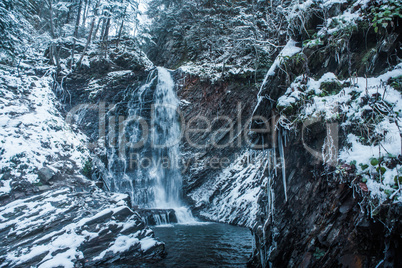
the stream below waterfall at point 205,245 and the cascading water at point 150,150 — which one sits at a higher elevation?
the cascading water at point 150,150

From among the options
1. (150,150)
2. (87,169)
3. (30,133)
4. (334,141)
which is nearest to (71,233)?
(87,169)

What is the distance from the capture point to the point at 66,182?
7.69 m

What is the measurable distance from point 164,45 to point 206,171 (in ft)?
38.0

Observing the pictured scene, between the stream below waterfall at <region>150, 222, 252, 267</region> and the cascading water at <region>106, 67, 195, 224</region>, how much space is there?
2538mm

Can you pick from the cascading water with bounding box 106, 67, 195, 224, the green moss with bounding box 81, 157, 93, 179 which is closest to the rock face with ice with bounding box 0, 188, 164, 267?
the green moss with bounding box 81, 157, 93, 179

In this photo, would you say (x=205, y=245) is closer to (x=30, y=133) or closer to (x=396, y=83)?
(x=396, y=83)

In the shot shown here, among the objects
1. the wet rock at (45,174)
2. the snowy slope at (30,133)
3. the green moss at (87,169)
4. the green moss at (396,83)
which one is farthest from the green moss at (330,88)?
the green moss at (87,169)

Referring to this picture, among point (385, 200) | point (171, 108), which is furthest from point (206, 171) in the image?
point (385, 200)

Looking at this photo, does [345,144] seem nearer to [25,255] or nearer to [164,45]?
[25,255]

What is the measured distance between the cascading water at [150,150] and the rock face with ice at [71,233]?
181 inches

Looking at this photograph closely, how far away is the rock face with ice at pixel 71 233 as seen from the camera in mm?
4738

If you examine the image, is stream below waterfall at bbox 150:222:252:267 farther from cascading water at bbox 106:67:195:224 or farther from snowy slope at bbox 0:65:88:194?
snowy slope at bbox 0:65:88:194

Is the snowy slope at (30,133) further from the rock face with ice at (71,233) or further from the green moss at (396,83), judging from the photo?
the green moss at (396,83)

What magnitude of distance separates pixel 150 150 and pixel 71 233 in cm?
746
